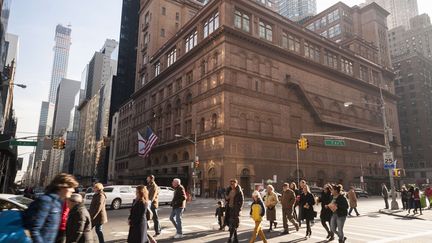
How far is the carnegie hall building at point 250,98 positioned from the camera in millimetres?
44906

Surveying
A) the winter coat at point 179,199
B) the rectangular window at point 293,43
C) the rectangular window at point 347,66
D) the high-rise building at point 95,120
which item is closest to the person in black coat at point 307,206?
the winter coat at point 179,199

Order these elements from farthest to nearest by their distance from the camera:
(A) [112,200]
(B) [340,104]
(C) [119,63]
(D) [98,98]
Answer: (D) [98,98] → (C) [119,63] → (B) [340,104] → (A) [112,200]

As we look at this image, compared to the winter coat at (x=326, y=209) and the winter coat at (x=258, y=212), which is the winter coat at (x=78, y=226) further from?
the winter coat at (x=326, y=209)

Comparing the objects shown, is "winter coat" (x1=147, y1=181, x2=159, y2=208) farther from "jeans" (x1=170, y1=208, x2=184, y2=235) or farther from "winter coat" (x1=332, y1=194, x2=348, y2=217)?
"winter coat" (x1=332, y1=194, x2=348, y2=217)

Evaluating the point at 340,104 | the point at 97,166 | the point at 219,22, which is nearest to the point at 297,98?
the point at 340,104

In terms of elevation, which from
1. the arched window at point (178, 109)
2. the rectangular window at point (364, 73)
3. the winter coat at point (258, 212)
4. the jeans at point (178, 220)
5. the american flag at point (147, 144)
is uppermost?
the rectangular window at point (364, 73)

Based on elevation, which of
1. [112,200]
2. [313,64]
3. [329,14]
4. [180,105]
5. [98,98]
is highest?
[329,14]

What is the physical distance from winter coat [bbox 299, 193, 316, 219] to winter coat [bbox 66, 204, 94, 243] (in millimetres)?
9315

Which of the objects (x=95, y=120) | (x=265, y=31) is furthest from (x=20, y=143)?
(x=95, y=120)

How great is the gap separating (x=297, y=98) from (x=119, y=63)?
77523 millimetres

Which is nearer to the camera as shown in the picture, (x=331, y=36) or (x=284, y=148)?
(x=284, y=148)

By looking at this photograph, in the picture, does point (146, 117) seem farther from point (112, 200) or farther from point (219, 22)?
point (112, 200)

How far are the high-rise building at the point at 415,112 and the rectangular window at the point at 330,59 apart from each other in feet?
192

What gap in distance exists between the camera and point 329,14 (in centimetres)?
8638
